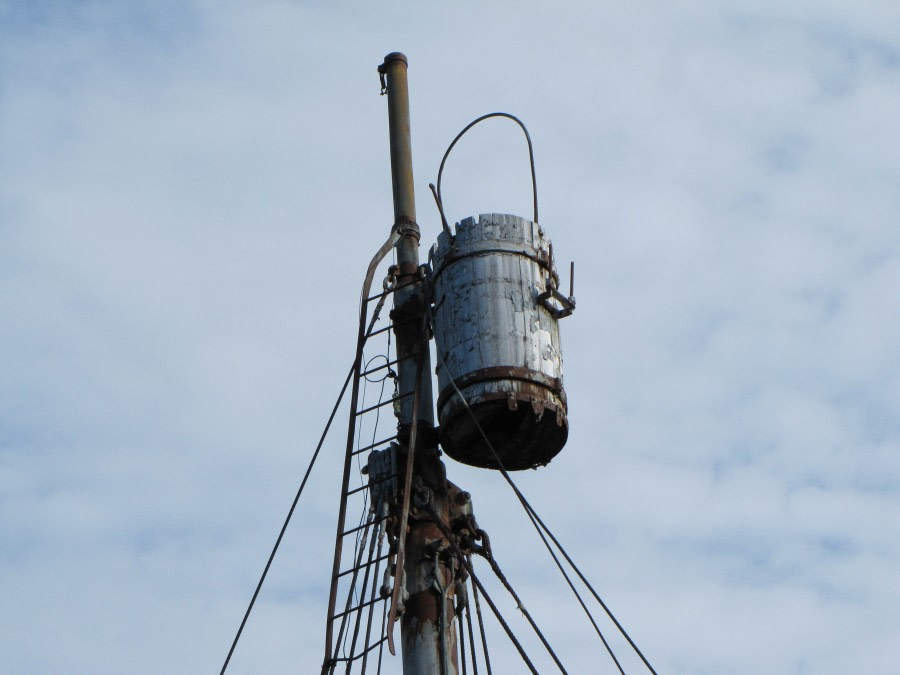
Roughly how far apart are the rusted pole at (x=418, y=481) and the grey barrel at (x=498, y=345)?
1.39 ft

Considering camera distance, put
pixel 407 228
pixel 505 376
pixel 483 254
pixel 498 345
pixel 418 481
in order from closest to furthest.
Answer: pixel 505 376 → pixel 498 345 → pixel 418 481 → pixel 483 254 → pixel 407 228

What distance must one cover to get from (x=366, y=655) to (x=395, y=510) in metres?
1.47

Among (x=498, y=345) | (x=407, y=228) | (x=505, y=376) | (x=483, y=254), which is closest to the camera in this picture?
(x=505, y=376)

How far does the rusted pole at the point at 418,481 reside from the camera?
1581 centimetres

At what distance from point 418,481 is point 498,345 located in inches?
60.3

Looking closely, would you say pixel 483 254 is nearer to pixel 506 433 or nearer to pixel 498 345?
pixel 498 345

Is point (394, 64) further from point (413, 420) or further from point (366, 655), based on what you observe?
point (366, 655)

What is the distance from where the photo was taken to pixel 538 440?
660 inches

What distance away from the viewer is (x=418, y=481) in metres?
16.7

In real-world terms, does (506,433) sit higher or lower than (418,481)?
higher

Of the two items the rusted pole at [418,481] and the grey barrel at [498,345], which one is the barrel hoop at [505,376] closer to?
the grey barrel at [498,345]

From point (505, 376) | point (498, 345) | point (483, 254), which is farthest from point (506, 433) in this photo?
point (483, 254)

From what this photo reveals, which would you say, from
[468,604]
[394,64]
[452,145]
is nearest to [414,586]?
[468,604]

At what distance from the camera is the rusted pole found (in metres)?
15.8
